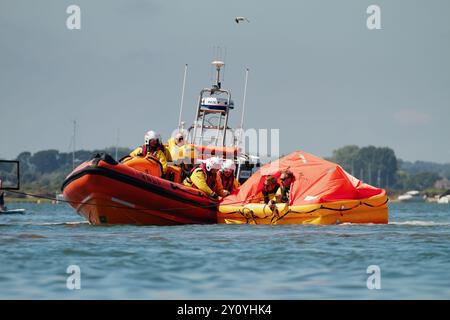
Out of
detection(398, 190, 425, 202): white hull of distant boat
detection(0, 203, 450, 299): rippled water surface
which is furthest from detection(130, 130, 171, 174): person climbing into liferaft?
detection(398, 190, 425, 202): white hull of distant boat

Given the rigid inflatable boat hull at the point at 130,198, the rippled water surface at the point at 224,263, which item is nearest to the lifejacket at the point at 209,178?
the rigid inflatable boat hull at the point at 130,198

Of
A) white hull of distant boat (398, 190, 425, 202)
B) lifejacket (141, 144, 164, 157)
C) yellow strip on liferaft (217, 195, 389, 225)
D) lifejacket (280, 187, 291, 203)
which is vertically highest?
lifejacket (141, 144, 164, 157)

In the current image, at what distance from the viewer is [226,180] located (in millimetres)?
20484

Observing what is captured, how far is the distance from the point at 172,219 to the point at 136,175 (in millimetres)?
1440

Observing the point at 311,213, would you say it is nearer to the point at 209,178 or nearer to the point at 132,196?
the point at 209,178

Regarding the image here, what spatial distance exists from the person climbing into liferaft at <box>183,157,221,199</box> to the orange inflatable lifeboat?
10.0 inches

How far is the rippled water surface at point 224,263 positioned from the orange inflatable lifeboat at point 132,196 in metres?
1.20

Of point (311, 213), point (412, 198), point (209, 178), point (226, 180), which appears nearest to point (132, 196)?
point (209, 178)

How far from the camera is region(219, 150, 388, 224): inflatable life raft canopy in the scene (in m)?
18.8

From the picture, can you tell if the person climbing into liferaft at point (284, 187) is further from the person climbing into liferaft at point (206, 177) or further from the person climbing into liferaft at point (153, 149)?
the person climbing into liferaft at point (153, 149)

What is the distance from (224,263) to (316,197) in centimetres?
697

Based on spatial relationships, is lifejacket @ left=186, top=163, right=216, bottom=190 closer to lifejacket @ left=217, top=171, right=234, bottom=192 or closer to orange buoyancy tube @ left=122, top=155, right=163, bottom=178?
lifejacket @ left=217, top=171, right=234, bottom=192
